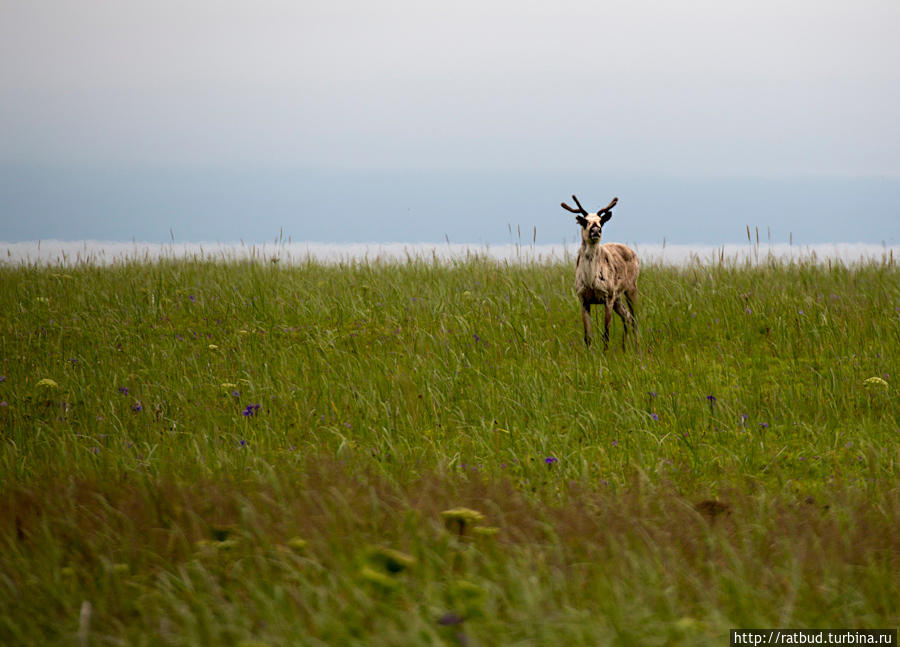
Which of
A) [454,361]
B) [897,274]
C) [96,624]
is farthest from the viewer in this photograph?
[897,274]

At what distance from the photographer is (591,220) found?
25.0ft

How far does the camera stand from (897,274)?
12.6 m

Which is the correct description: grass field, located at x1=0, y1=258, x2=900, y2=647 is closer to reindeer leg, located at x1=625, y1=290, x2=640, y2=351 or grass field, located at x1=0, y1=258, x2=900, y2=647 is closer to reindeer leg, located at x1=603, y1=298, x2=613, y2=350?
reindeer leg, located at x1=603, y1=298, x2=613, y2=350

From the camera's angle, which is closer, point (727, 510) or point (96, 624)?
point (96, 624)

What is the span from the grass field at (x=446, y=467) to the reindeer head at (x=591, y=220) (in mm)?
1367

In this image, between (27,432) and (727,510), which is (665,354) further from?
(27,432)

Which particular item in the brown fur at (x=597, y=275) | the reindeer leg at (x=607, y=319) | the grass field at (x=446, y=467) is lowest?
the grass field at (x=446, y=467)

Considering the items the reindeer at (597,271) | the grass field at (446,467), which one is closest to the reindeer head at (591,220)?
the reindeer at (597,271)

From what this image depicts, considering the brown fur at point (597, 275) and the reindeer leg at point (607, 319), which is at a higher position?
the brown fur at point (597, 275)

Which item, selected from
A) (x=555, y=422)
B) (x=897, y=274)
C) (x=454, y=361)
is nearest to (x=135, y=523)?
(x=555, y=422)

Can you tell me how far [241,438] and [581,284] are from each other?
4.11m

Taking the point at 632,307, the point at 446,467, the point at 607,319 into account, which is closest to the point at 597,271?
the point at 607,319

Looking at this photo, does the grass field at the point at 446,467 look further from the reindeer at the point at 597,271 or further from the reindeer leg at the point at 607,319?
the reindeer at the point at 597,271

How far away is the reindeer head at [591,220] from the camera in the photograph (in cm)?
762
